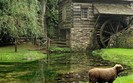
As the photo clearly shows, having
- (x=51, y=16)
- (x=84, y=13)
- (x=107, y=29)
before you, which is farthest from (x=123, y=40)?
(x=51, y=16)

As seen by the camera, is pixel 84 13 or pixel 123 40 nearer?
pixel 123 40

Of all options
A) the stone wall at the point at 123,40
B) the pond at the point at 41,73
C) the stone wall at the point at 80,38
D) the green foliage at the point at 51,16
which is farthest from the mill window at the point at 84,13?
the pond at the point at 41,73

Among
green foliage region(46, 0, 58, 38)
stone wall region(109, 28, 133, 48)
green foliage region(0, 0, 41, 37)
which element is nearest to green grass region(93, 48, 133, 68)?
stone wall region(109, 28, 133, 48)

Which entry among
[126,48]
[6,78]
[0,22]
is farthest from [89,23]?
[6,78]

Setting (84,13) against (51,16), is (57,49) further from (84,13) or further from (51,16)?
(51,16)

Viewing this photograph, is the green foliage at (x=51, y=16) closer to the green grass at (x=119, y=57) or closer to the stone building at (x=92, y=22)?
the stone building at (x=92, y=22)

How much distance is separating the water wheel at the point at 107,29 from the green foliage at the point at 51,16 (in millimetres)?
7572

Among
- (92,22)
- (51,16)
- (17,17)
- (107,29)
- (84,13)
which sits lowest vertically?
(107,29)

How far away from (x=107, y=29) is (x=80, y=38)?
3.37m

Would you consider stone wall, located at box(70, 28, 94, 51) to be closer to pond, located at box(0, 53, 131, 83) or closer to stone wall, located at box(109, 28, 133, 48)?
stone wall, located at box(109, 28, 133, 48)

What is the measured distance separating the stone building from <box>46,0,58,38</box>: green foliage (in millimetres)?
4886

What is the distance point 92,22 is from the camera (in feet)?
104

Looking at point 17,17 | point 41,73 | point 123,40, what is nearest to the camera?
point 41,73

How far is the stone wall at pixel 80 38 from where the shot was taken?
31.0 metres
